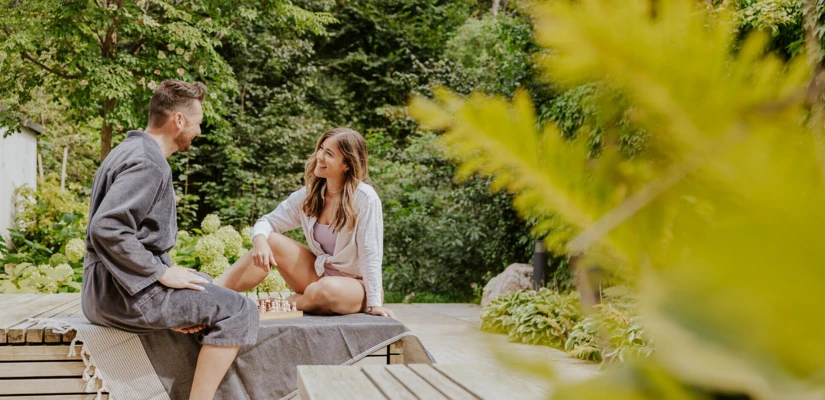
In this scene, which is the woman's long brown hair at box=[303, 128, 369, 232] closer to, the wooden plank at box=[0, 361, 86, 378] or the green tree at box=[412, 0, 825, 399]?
the wooden plank at box=[0, 361, 86, 378]

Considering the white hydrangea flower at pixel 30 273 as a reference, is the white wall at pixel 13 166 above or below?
above

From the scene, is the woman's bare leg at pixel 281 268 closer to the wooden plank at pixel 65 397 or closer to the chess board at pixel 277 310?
the chess board at pixel 277 310

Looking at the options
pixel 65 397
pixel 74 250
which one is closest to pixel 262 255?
pixel 65 397

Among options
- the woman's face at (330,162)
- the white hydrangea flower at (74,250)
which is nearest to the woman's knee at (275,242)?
the woman's face at (330,162)

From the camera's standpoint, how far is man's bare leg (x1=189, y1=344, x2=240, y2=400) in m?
2.37

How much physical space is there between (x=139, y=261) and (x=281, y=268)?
3.36ft

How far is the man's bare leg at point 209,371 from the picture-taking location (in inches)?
93.4

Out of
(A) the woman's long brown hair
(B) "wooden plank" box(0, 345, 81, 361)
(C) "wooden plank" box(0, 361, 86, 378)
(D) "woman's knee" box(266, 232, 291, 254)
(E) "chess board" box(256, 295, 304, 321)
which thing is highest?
(A) the woman's long brown hair

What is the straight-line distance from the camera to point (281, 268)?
3.18 meters

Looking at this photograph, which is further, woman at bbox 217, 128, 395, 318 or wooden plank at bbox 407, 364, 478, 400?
woman at bbox 217, 128, 395, 318

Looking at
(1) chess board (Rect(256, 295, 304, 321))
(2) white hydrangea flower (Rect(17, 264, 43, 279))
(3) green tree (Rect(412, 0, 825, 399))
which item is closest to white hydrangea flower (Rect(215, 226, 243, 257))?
(2) white hydrangea flower (Rect(17, 264, 43, 279))

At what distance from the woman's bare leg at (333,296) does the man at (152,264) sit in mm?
469

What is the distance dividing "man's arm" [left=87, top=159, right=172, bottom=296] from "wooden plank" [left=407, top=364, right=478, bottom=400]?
104cm

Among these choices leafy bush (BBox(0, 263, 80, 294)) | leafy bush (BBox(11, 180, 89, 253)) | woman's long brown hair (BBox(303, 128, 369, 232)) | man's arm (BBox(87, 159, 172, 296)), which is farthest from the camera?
leafy bush (BBox(11, 180, 89, 253))
